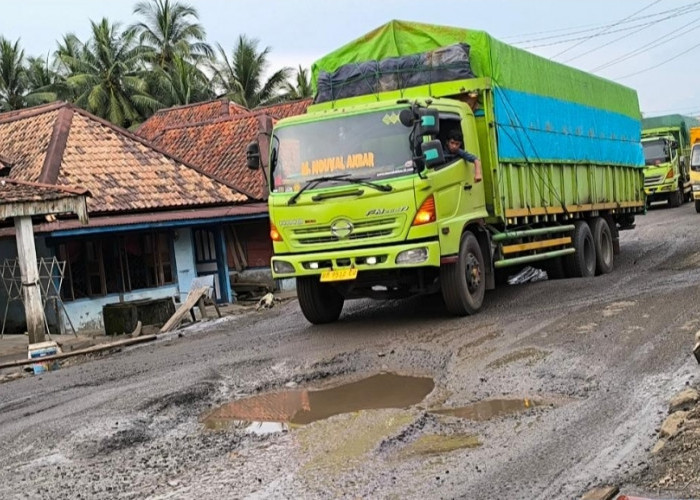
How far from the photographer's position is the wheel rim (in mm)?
11531

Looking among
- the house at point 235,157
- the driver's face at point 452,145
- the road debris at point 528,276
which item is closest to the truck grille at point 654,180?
the house at point 235,157

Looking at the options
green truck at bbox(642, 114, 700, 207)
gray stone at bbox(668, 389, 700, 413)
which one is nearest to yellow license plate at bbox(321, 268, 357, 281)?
gray stone at bbox(668, 389, 700, 413)

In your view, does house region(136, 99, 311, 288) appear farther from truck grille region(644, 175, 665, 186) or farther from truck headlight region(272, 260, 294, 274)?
truck grille region(644, 175, 665, 186)

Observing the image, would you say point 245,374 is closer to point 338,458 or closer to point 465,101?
point 338,458

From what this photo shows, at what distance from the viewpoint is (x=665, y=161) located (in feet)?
112

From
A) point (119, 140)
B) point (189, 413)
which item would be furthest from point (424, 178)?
point (119, 140)

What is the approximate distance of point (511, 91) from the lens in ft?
41.7

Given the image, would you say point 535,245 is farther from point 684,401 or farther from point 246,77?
point 246,77

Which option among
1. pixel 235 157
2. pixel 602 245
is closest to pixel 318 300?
pixel 602 245

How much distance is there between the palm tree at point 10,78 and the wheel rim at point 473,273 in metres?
37.3

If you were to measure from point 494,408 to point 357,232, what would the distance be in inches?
160

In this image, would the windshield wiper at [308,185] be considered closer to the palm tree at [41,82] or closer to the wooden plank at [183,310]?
the wooden plank at [183,310]

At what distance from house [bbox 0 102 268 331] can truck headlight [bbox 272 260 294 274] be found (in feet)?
23.1

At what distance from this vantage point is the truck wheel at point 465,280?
11172mm
